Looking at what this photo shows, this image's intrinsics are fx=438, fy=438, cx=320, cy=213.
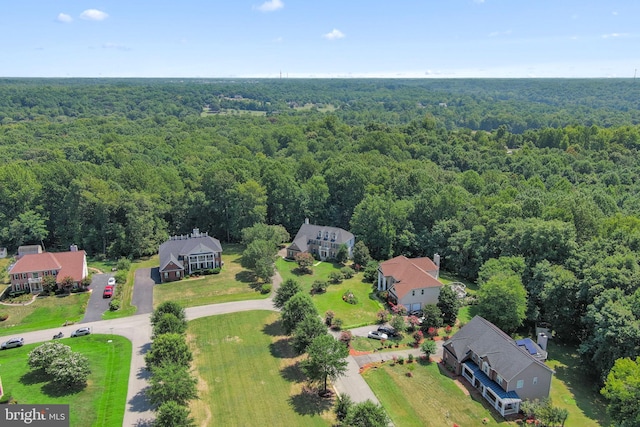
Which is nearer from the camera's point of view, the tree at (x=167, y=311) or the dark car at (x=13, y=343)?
the tree at (x=167, y=311)

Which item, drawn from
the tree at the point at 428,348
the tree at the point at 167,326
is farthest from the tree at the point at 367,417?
the tree at the point at 167,326

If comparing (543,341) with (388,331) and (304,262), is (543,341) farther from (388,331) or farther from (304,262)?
(304,262)

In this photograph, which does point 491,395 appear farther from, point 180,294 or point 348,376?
point 180,294

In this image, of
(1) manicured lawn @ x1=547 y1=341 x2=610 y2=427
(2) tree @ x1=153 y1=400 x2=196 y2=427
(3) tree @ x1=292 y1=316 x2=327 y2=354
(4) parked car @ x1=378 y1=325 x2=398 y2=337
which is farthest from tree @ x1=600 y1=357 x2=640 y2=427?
(2) tree @ x1=153 y1=400 x2=196 y2=427

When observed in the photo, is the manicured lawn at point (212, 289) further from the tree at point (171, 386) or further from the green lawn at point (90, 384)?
the tree at point (171, 386)

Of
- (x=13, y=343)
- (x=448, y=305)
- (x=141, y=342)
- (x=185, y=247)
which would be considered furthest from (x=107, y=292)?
(x=448, y=305)

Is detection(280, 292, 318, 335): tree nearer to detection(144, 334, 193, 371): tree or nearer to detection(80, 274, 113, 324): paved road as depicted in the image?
detection(144, 334, 193, 371): tree

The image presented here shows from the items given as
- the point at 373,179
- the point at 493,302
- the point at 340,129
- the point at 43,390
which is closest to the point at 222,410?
the point at 43,390
